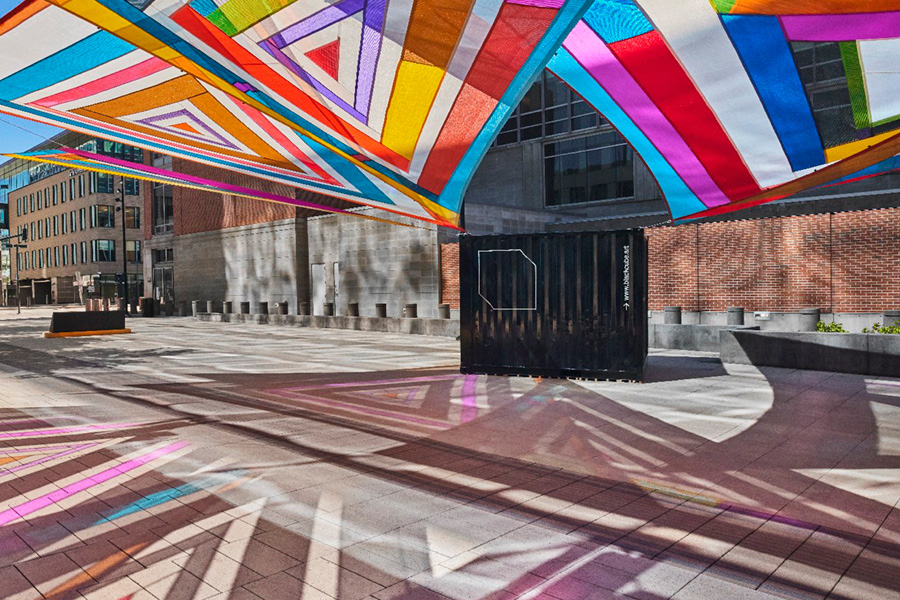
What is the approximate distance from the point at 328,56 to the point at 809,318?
59.3 ft

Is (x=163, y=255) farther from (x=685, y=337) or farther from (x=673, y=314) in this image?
(x=685, y=337)

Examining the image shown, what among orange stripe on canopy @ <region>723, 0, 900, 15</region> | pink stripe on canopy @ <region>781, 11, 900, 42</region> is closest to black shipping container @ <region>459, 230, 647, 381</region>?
pink stripe on canopy @ <region>781, 11, 900, 42</region>

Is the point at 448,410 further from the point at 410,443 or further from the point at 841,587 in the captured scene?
the point at 841,587

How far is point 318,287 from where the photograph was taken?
121 ft

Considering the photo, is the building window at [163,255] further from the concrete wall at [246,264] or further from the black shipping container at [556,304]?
the black shipping container at [556,304]

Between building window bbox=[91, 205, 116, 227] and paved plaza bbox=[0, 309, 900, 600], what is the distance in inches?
3285

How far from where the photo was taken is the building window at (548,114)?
40656 mm

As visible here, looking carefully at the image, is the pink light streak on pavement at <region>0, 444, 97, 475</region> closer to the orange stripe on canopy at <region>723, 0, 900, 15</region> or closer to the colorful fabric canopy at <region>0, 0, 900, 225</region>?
the colorful fabric canopy at <region>0, 0, 900, 225</region>

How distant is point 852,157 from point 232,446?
899cm

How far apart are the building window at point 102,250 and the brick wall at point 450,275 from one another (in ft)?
245

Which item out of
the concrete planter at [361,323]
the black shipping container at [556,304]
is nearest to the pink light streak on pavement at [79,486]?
the black shipping container at [556,304]

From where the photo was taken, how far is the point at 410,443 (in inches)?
327

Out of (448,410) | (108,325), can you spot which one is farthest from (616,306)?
(108,325)

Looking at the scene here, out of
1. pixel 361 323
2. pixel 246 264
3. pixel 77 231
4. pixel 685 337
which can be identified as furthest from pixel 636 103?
pixel 77 231
